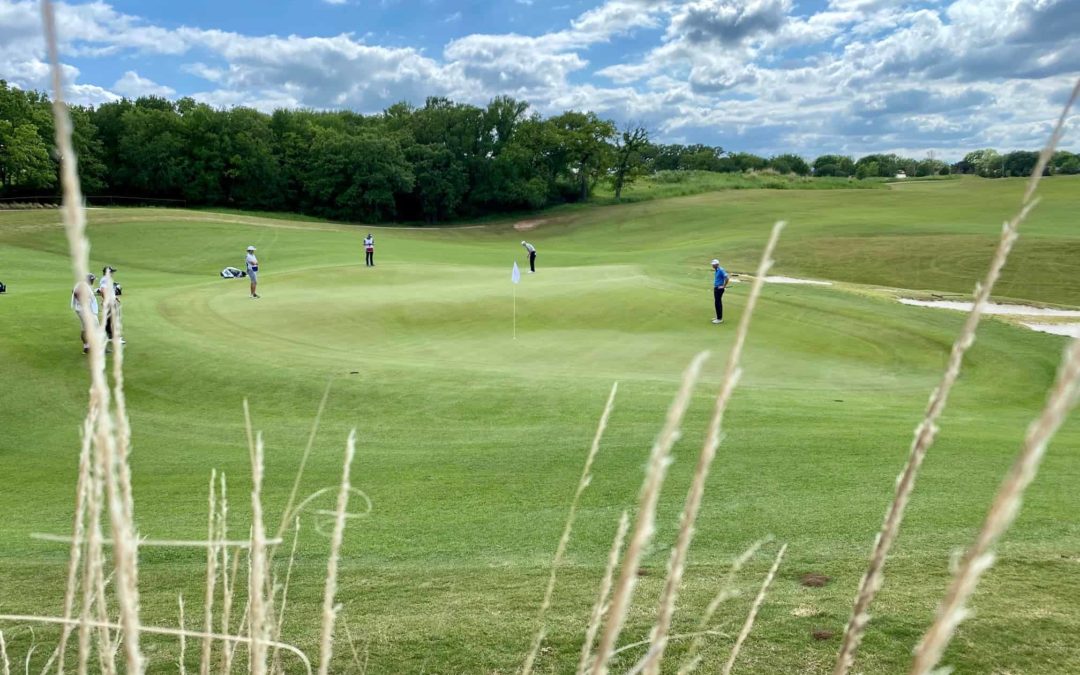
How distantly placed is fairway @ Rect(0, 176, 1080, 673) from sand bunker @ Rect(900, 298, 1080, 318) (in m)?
1.75

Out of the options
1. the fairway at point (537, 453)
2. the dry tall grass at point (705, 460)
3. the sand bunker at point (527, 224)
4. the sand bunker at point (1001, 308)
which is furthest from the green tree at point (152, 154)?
the dry tall grass at point (705, 460)

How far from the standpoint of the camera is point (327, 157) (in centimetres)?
7350

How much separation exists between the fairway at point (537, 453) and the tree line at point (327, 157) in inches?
1905

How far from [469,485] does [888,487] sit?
4053 mm

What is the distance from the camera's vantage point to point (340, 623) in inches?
177

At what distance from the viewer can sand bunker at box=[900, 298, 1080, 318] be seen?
21844 mm

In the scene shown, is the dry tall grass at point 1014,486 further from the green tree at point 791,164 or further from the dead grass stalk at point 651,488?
the green tree at point 791,164

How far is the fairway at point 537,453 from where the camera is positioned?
4480 mm

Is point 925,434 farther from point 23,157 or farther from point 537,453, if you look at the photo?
point 23,157

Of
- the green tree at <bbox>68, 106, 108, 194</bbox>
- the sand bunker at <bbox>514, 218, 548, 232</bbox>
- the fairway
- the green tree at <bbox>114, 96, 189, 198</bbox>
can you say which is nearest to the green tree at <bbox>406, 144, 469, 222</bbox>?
the sand bunker at <bbox>514, 218, 548, 232</bbox>

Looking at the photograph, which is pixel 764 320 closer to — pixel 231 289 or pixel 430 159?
pixel 231 289

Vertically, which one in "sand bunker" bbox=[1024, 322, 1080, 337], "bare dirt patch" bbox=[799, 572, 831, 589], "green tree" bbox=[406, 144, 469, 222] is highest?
"green tree" bbox=[406, 144, 469, 222]

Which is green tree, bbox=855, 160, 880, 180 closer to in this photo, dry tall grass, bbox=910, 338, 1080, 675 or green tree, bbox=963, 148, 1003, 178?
green tree, bbox=963, 148, 1003, 178

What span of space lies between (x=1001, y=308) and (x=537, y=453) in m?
20.2
